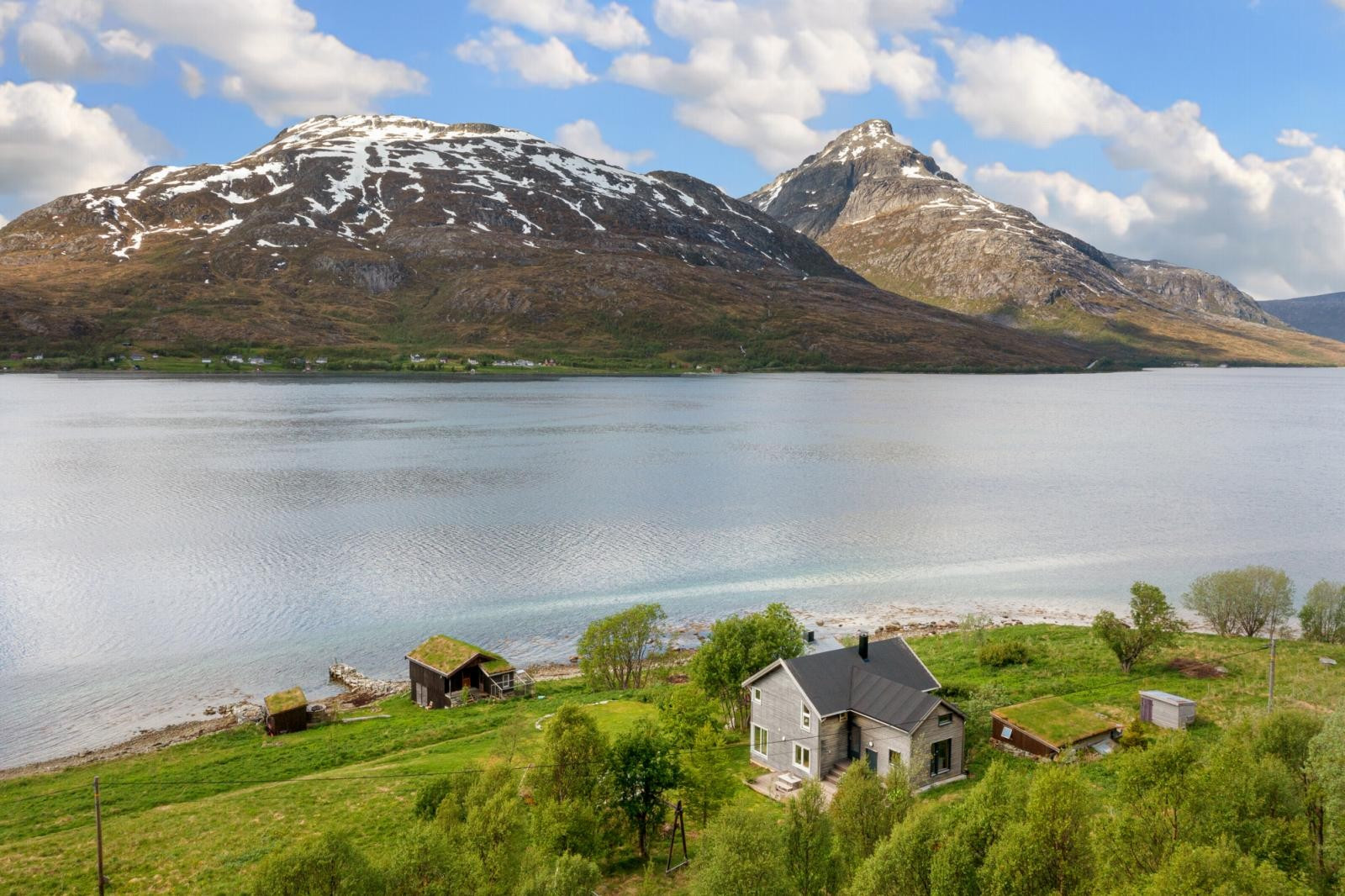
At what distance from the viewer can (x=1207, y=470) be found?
295 feet

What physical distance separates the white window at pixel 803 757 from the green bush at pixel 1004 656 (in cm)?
1394

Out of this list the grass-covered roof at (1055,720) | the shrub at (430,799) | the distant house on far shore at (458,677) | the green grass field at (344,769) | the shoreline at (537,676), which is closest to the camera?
the shrub at (430,799)

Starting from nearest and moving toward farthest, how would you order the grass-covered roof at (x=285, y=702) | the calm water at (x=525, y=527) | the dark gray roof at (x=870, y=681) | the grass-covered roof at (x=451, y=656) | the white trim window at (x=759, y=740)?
the dark gray roof at (x=870, y=681) → the white trim window at (x=759, y=740) → the grass-covered roof at (x=285, y=702) → the grass-covered roof at (x=451, y=656) → the calm water at (x=525, y=527)

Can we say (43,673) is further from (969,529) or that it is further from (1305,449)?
(1305,449)

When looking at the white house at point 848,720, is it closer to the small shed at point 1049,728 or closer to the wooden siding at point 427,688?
the small shed at point 1049,728

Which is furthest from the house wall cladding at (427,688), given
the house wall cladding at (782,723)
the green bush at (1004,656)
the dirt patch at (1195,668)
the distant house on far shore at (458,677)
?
the dirt patch at (1195,668)

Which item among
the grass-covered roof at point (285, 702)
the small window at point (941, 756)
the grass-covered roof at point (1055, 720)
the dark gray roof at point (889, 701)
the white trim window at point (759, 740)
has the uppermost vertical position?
the dark gray roof at point (889, 701)

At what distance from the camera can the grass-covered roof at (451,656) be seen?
3566cm

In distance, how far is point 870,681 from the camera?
26859 mm

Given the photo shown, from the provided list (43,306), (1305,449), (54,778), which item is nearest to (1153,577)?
(54,778)

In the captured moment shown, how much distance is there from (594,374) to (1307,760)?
185m

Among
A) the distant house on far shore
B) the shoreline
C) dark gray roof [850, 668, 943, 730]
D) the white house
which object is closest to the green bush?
the shoreline

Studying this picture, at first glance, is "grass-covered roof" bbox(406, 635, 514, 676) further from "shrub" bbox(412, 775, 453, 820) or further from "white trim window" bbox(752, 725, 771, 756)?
"shrub" bbox(412, 775, 453, 820)

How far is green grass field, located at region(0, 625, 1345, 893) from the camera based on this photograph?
2175 cm
